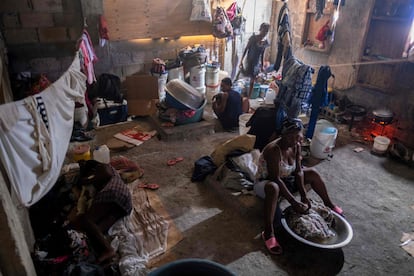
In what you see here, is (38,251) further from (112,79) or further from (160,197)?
(112,79)

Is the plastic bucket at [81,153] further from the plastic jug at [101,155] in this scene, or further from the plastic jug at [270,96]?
the plastic jug at [270,96]

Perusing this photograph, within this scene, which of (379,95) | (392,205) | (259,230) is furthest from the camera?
(379,95)

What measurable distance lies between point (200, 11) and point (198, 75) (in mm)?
1329

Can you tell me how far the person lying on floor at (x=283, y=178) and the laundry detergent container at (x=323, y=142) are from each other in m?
1.26

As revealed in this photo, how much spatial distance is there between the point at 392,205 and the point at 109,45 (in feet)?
18.1

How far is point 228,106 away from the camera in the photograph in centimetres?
542

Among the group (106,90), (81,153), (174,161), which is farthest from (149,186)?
(106,90)

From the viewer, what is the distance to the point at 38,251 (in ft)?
8.59

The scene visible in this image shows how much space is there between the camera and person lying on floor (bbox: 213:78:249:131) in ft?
17.7

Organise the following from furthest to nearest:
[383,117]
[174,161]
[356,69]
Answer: [356,69] < [383,117] < [174,161]

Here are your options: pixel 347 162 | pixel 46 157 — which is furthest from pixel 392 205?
Answer: pixel 46 157

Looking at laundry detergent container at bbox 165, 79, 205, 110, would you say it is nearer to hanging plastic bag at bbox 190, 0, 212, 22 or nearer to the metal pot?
hanging plastic bag at bbox 190, 0, 212, 22

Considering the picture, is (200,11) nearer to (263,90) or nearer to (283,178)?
(263,90)

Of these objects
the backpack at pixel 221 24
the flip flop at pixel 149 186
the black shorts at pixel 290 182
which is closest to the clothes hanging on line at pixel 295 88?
the black shorts at pixel 290 182
